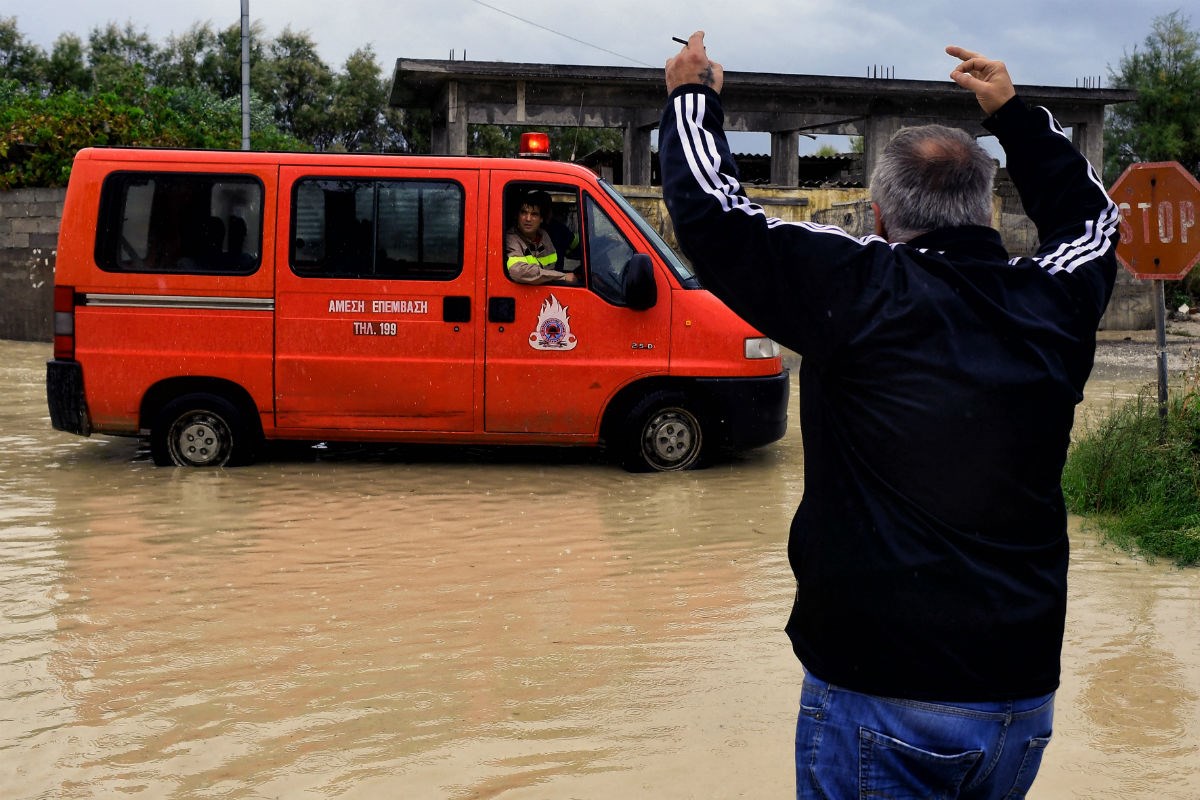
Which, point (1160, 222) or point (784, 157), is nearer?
point (1160, 222)

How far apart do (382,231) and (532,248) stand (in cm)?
102

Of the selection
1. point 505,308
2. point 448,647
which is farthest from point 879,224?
point 505,308

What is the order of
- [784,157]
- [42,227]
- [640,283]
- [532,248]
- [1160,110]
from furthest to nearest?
[1160,110], [784,157], [42,227], [532,248], [640,283]

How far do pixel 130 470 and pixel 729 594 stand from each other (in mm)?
5182

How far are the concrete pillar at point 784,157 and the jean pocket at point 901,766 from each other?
2730cm

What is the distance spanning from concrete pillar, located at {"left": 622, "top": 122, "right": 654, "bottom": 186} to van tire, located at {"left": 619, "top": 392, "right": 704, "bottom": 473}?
1706 cm

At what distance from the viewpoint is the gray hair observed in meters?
2.41

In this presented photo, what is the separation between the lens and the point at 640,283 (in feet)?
30.0

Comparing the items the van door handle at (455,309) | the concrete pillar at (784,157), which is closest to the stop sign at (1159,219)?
the van door handle at (455,309)

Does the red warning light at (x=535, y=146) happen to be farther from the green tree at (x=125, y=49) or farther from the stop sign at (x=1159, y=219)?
the green tree at (x=125, y=49)

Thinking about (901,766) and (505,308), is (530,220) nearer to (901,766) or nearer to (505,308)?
(505,308)

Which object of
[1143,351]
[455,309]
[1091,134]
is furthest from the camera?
[1091,134]

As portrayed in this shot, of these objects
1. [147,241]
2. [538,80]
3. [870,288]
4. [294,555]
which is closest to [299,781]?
[870,288]

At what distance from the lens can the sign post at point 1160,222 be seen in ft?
30.2
